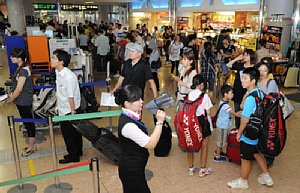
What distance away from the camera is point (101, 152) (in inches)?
162

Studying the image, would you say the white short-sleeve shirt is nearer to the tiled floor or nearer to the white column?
the tiled floor

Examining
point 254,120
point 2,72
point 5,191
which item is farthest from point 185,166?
point 2,72

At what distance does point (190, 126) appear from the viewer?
3.39 meters

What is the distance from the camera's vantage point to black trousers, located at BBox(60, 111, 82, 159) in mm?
3926

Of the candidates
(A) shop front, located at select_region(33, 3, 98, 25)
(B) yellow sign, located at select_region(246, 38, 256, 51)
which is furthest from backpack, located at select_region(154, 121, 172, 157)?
(A) shop front, located at select_region(33, 3, 98, 25)

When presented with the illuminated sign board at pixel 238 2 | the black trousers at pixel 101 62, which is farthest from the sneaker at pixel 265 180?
the illuminated sign board at pixel 238 2

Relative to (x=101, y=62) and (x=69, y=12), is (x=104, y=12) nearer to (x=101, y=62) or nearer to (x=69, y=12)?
(x=69, y=12)

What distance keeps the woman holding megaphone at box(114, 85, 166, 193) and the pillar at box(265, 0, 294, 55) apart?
813 cm

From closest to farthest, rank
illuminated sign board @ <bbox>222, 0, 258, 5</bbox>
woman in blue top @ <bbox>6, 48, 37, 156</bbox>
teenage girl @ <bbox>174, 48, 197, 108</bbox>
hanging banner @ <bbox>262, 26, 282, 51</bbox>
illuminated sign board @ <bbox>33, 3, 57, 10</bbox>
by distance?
woman in blue top @ <bbox>6, 48, 37, 156</bbox> < teenage girl @ <bbox>174, 48, 197, 108</bbox> < hanging banner @ <bbox>262, 26, 282, 51</bbox> < illuminated sign board @ <bbox>222, 0, 258, 5</bbox> < illuminated sign board @ <bbox>33, 3, 57, 10</bbox>

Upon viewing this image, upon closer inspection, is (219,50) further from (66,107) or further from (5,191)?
(5,191)

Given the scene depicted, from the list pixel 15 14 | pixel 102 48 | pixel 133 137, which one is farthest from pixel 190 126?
pixel 15 14

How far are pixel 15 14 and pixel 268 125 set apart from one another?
49.7 ft

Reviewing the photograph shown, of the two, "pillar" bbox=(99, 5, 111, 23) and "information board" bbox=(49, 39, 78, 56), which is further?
"pillar" bbox=(99, 5, 111, 23)

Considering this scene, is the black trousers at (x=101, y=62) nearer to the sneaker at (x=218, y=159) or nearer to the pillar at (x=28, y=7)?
the sneaker at (x=218, y=159)
